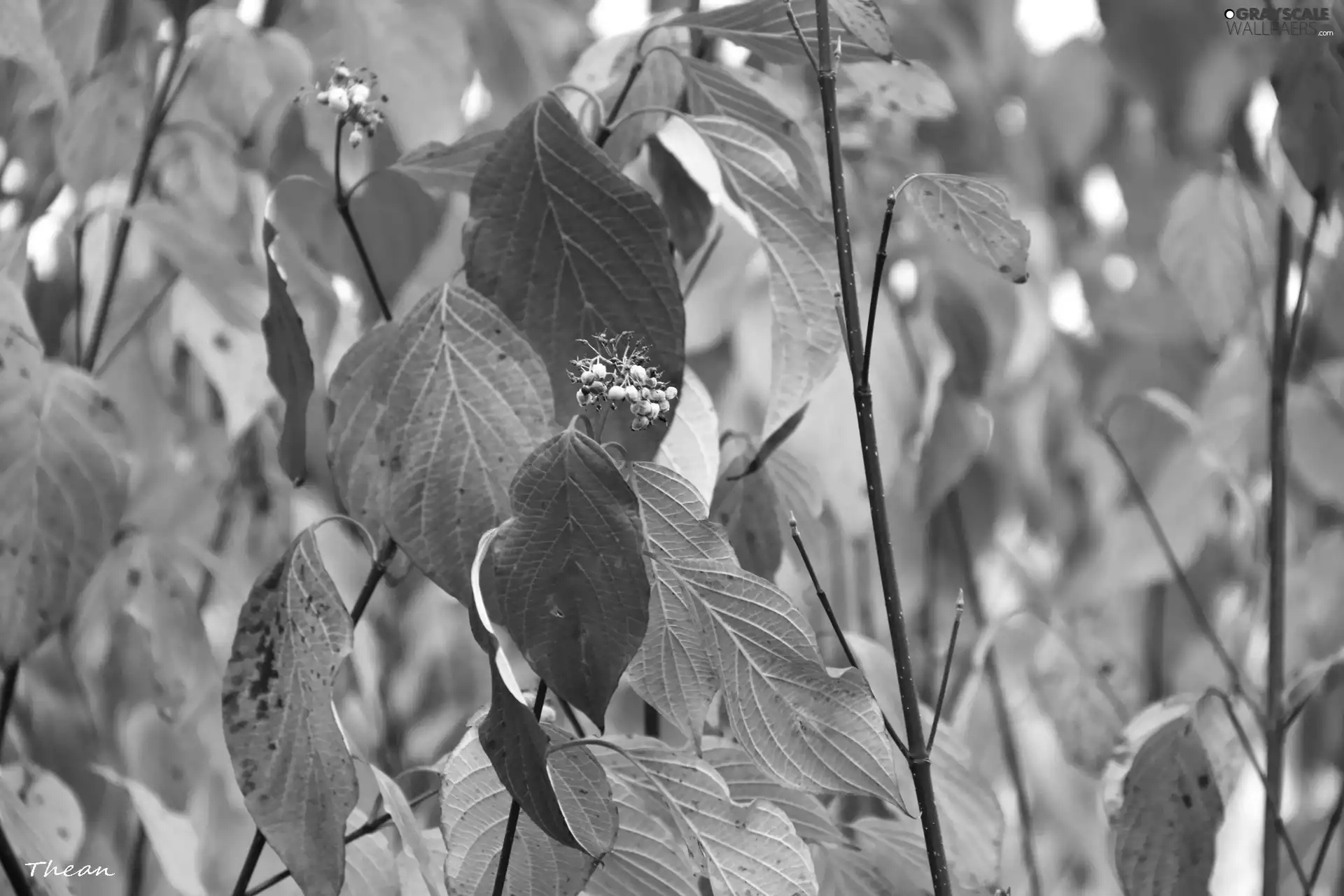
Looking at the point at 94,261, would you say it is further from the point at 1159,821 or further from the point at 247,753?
the point at 1159,821

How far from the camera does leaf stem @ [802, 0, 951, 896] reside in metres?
0.26

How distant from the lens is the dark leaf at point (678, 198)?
40 cm

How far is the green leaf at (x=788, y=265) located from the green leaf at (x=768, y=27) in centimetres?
3

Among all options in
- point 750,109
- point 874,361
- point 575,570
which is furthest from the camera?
point 874,361

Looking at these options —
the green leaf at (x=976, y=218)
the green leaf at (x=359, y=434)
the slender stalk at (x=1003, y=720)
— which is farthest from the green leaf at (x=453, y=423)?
the slender stalk at (x=1003, y=720)

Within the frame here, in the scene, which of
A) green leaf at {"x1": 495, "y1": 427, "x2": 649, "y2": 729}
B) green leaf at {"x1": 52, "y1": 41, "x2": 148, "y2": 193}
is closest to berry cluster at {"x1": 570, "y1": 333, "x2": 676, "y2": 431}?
green leaf at {"x1": 495, "y1": 427, "x2": 649, "y2": 729}

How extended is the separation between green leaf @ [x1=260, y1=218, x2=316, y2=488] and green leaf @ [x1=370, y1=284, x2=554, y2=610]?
0.02 m

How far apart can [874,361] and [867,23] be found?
0.67ft

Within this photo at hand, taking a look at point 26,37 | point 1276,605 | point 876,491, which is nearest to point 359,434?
point 876,491

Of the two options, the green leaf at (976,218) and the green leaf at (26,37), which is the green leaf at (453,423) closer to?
the green leaf at (976,218)

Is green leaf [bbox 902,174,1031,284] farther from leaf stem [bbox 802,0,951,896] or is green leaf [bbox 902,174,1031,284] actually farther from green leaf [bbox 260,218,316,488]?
green leaf [bbox 260,218,316,488]

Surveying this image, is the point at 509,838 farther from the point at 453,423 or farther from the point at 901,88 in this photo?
the point at 901,88

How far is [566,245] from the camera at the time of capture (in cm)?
29

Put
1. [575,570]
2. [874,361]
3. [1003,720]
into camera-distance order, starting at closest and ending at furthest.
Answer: [575,570] → [874,361] → [1003,720]
